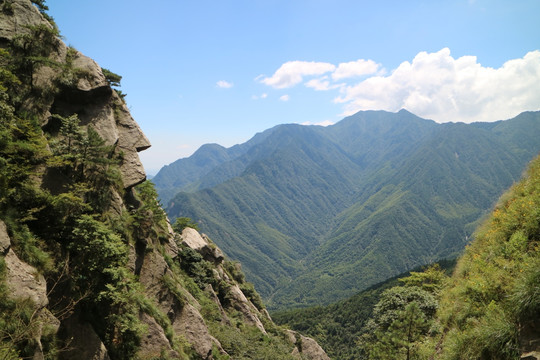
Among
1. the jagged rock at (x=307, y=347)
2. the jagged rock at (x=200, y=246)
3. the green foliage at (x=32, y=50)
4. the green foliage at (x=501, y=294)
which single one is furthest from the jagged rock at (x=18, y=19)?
the jagged rock at (x=307, y=347)

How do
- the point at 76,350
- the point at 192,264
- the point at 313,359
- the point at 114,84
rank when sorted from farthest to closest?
1. the point at 313,359
2. the point at 192,264
3. the point at 114,84
4. the point at 76,350

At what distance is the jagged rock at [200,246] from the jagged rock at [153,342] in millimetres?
21717

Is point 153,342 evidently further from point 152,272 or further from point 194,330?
point 194,330

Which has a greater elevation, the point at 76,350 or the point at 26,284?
the point at 26,284

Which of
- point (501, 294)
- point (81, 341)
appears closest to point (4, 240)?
point (81, 341)

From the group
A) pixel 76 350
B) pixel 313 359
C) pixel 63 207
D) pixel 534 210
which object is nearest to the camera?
pixel 534 210

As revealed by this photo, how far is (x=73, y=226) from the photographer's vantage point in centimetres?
1463

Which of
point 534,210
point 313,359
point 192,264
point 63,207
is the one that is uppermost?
point 63,207

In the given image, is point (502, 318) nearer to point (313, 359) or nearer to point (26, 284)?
point (26, 284)

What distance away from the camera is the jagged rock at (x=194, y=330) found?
21.5 meters

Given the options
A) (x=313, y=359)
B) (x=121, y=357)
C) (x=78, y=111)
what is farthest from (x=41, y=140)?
(x=313, y=359)

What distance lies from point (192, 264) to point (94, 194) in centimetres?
2096

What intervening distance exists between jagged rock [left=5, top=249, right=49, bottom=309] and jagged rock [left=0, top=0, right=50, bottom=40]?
650 inches

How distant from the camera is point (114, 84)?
24578 millimetres
